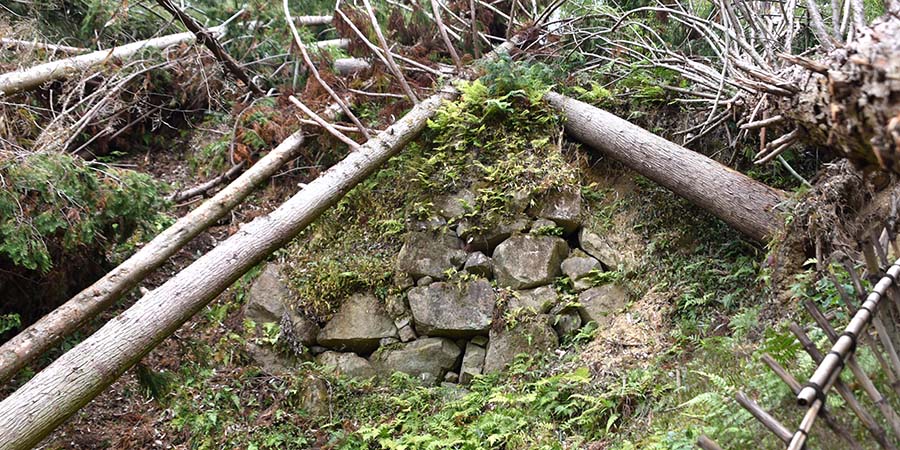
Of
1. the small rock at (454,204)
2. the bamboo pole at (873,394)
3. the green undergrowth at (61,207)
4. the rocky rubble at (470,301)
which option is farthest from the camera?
the small rock at (454,204)

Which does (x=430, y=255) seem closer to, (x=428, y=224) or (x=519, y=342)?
(x=428, y=224)

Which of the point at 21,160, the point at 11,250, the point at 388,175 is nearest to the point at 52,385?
the point at 11,250

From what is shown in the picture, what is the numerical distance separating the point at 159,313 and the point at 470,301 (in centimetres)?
283

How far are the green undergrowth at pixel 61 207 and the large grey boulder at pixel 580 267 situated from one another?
167 inches

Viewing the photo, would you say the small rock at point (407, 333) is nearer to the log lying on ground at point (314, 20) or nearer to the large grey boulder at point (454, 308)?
the large grey boulder at point (454, 308)

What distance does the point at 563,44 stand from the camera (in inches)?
325

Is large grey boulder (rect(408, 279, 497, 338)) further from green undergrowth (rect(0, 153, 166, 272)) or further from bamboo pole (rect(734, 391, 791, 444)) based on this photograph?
bamboo pole (rect(734, 391, 791, 444))

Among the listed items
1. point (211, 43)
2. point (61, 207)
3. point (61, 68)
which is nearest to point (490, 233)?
point (61, 207)

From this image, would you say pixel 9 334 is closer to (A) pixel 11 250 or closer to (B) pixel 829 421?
(A) pixel 11 250

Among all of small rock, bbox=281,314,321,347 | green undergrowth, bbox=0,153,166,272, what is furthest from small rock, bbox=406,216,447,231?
green undergrowth, bbox=0,153,166,272

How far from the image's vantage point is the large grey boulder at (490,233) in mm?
6492

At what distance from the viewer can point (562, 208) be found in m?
6.49

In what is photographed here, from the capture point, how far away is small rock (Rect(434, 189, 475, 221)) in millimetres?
6754

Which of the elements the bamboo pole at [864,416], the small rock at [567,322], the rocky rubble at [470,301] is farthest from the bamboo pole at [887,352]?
the small rock at [567,322]
